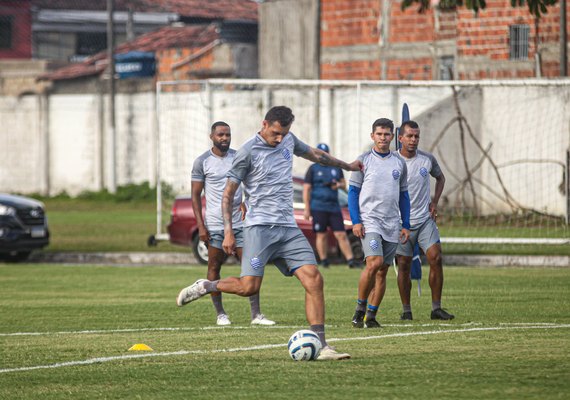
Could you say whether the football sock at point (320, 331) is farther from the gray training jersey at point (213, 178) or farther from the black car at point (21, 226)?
the black car at point (21, 226)

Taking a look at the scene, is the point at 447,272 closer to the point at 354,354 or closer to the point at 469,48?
the point at 354,354

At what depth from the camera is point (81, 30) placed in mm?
64812

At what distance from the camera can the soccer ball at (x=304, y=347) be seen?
421 inches

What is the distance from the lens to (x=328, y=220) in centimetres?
2312

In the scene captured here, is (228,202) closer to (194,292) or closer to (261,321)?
(194,292)

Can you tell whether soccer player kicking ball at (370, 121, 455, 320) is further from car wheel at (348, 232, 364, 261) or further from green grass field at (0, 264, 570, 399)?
car wheel at (348, 232, 364, 261)

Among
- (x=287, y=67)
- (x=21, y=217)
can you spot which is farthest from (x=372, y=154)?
(x=287, y=67)

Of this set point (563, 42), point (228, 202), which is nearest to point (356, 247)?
point (563, 42)

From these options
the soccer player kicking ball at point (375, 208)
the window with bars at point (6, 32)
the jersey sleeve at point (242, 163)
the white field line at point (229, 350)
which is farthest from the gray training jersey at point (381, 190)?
the window with bars at point (6, 32)

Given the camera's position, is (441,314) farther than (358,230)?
Yes

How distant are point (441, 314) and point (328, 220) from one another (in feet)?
28.8

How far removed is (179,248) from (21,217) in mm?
3586

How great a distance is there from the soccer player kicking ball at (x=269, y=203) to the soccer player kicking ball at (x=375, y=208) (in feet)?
6.40

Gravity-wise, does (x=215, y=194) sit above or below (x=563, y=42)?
below
